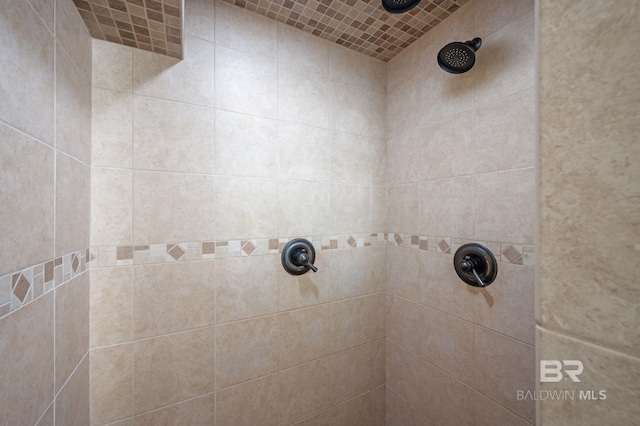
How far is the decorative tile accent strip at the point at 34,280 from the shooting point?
50 centimetres

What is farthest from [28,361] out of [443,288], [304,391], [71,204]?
[443,288]

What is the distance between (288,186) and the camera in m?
1.27

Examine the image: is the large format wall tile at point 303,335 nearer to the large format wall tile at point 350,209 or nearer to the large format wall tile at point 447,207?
the large format wall tile at point 350,209

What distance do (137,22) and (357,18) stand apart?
92cm

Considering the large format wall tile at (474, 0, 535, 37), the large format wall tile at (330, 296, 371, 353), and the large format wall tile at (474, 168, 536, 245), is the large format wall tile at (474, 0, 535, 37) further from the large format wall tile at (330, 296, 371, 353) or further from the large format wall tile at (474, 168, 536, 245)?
the large format wall tile at (330, 296, 371, 353)

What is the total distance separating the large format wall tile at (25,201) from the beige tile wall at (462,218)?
4.66 feet

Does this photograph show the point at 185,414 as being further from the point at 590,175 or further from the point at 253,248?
the point at 590,175

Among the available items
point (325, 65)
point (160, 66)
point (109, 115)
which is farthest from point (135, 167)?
point (325, 65)

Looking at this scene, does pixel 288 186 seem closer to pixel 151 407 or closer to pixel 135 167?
pixel 135 167

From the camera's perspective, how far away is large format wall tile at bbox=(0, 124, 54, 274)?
1.63 feet

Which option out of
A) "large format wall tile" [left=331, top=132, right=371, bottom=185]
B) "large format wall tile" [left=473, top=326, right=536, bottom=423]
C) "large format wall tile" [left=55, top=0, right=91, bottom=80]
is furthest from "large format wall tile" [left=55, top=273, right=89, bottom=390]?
"large format wall tile" [left=473, top=326, right=536, bottom=423]

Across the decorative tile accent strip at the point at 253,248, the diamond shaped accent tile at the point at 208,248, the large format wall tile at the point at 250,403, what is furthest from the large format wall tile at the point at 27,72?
the large format wall tile at the point at 250,403

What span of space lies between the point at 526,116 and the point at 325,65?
962 millimetres

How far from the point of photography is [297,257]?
4.10 feet
